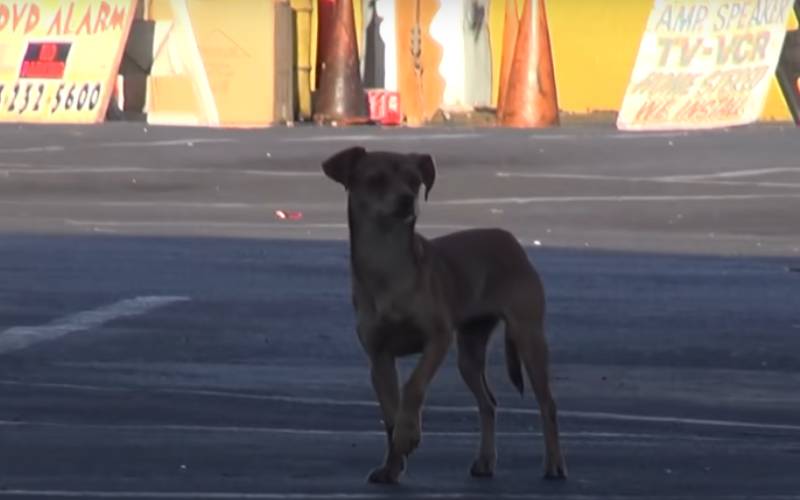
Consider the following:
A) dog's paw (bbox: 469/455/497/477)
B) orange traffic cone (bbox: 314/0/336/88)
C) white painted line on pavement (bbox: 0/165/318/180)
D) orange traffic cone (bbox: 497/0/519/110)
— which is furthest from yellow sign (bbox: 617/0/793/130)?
dog's paw (bbox: 469/455/497/477)

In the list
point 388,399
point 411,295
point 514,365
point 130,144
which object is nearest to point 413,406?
point 388,399

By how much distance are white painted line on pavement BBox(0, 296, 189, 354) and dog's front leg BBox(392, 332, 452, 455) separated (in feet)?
13.6

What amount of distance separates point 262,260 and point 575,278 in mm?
2172

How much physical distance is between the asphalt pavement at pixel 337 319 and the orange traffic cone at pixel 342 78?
3084 millimetres

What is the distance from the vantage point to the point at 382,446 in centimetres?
911

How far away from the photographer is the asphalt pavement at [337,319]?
28.5 ft

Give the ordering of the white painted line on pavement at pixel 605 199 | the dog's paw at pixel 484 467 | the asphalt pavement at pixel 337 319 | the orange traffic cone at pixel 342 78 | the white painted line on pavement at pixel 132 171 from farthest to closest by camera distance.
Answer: the orange traffic cone at pixel 342 78 < the white painted line on pavement at pixel 132 171 < the white painted line on pavement at pixel 605 199 < the asphalt pavement at pixel 337 319 < the dog's paw at pixel 484 467

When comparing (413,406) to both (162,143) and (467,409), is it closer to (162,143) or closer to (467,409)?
(467,409)

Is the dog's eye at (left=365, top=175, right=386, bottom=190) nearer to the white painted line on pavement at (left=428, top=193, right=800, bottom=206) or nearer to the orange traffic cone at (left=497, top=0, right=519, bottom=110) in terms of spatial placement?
the white painted line on pavement at (left=428, top=193, right=800, bottom=206)

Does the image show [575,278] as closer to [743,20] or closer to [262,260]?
[262,260]

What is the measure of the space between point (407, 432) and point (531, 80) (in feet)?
64.7

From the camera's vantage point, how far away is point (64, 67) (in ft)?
91.8

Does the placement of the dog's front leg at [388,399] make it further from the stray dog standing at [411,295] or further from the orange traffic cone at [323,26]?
the orange traffic cone at [323,26]

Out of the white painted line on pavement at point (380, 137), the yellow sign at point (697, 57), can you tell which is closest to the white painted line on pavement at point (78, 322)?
the white painted line on pavement at point (380, 137)
